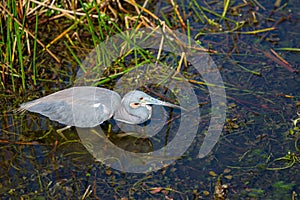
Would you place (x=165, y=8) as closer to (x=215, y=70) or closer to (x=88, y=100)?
(x=215, y=70)

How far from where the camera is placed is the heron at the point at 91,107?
15.3 ft

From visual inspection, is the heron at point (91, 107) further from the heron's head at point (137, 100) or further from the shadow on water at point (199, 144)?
the shadow on water at point (199, 144)

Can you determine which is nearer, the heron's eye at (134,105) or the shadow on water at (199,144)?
the shadow on water at (199,144)

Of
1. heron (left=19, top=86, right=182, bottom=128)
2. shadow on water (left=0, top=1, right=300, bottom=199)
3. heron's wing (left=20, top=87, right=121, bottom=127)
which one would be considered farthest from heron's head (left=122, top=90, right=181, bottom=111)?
shadow on water (left=0, top=1, right=300, bottom=199)

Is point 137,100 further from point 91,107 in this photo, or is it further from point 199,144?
point 199,144

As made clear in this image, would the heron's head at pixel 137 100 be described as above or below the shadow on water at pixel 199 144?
above

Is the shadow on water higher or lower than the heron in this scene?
lower

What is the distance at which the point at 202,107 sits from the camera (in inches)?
198

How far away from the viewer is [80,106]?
15.3ft

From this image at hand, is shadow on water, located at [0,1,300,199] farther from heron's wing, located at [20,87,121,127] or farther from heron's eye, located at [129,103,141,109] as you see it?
heron's eye, located at [129,103,141,109]

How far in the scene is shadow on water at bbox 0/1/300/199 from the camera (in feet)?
14.1

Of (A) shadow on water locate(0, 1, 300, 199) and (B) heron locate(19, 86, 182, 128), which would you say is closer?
(A) shadow on water locate(0, 1, 300, 199)

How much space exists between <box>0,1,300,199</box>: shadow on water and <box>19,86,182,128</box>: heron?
0.19 metres

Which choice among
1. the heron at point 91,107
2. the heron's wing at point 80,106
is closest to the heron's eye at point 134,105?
the heron at point 91,107
